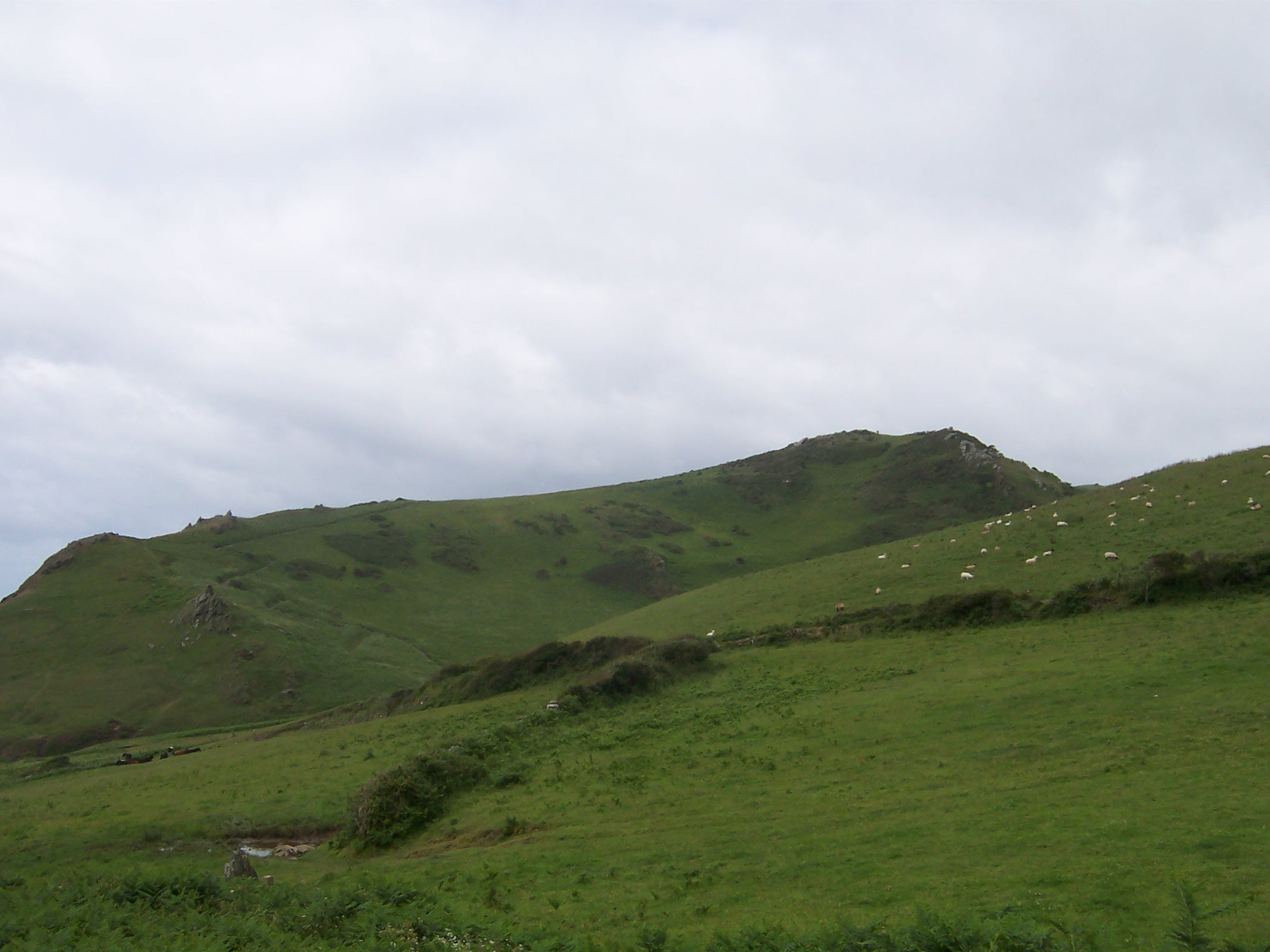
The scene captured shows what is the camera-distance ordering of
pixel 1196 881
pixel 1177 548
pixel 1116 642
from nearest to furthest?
1. pixel 1196 881
2. pixel 1116 642
3. pixel 1177 548

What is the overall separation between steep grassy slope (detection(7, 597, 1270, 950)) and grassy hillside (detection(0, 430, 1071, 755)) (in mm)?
46407

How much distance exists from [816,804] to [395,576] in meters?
106

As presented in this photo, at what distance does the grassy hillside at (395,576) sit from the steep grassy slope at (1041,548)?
149 feet

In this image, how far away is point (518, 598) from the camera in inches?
4614

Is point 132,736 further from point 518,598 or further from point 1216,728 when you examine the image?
point 1216,728

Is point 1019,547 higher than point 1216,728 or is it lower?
higher

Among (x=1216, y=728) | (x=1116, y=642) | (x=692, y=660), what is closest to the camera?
(x=1216, y=728)

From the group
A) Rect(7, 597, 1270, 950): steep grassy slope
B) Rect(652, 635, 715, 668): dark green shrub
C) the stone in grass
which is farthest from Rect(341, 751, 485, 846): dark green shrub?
Rect(652, 635, 715, 668): dark green shrub

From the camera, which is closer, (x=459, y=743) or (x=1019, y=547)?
(x=459, y=743)

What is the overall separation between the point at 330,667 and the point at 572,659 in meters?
49.0

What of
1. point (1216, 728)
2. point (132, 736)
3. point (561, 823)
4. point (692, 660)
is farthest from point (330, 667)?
point (1216, 728)

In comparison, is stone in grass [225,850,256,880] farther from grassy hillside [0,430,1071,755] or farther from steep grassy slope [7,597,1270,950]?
grassy hillside [0,430,1071,755]

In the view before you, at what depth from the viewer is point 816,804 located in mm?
22062

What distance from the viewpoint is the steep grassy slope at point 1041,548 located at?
1721 inches
